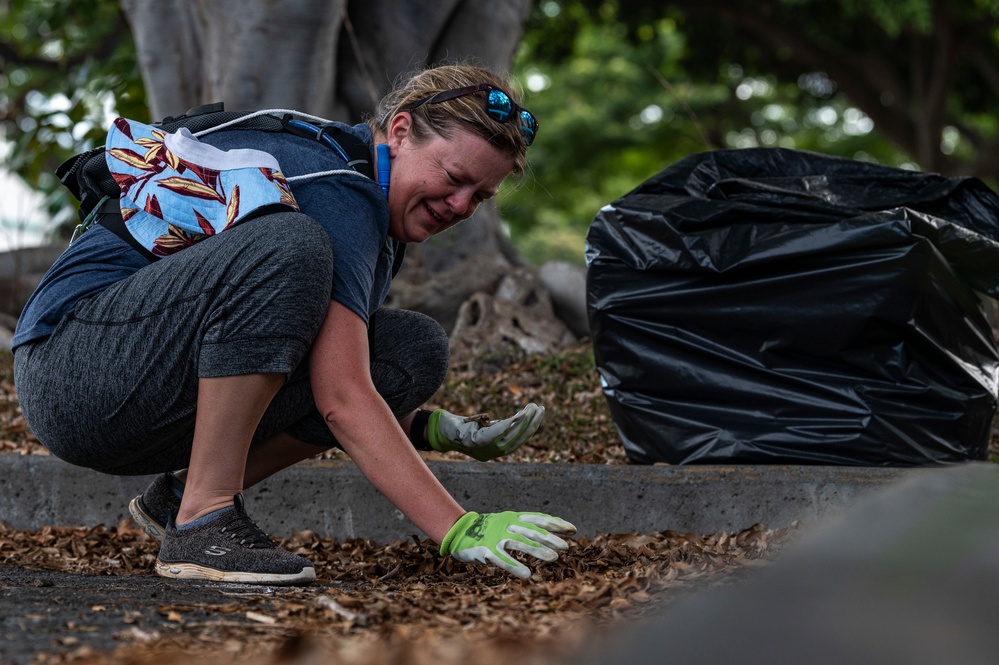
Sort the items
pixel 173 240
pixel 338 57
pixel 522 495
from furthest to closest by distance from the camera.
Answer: pixel 338 57, pixel 522 495, pixel 173 240

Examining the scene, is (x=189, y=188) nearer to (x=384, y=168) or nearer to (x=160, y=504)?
(x=384, y=168)

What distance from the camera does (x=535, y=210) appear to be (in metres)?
19.2

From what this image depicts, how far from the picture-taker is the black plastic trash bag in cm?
277

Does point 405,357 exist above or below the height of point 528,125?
below

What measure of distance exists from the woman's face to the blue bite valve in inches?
0.5

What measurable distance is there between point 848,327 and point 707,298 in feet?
1.31

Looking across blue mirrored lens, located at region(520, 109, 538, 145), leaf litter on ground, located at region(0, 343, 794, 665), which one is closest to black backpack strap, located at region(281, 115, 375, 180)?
blue mirrored lens, located at region(520, 109, 538, 145)

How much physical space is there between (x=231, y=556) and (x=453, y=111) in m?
1.03

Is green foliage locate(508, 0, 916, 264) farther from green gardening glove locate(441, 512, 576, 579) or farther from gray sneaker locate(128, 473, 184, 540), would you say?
green gardening glove locate(441, 512, 576, 579)

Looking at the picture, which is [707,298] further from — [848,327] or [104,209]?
[104,209]

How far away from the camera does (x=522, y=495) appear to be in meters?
2.76

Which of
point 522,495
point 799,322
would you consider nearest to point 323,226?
point 522,495

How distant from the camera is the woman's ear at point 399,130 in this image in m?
2.18

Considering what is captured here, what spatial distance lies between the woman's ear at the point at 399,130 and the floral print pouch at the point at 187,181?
0.91 feet
